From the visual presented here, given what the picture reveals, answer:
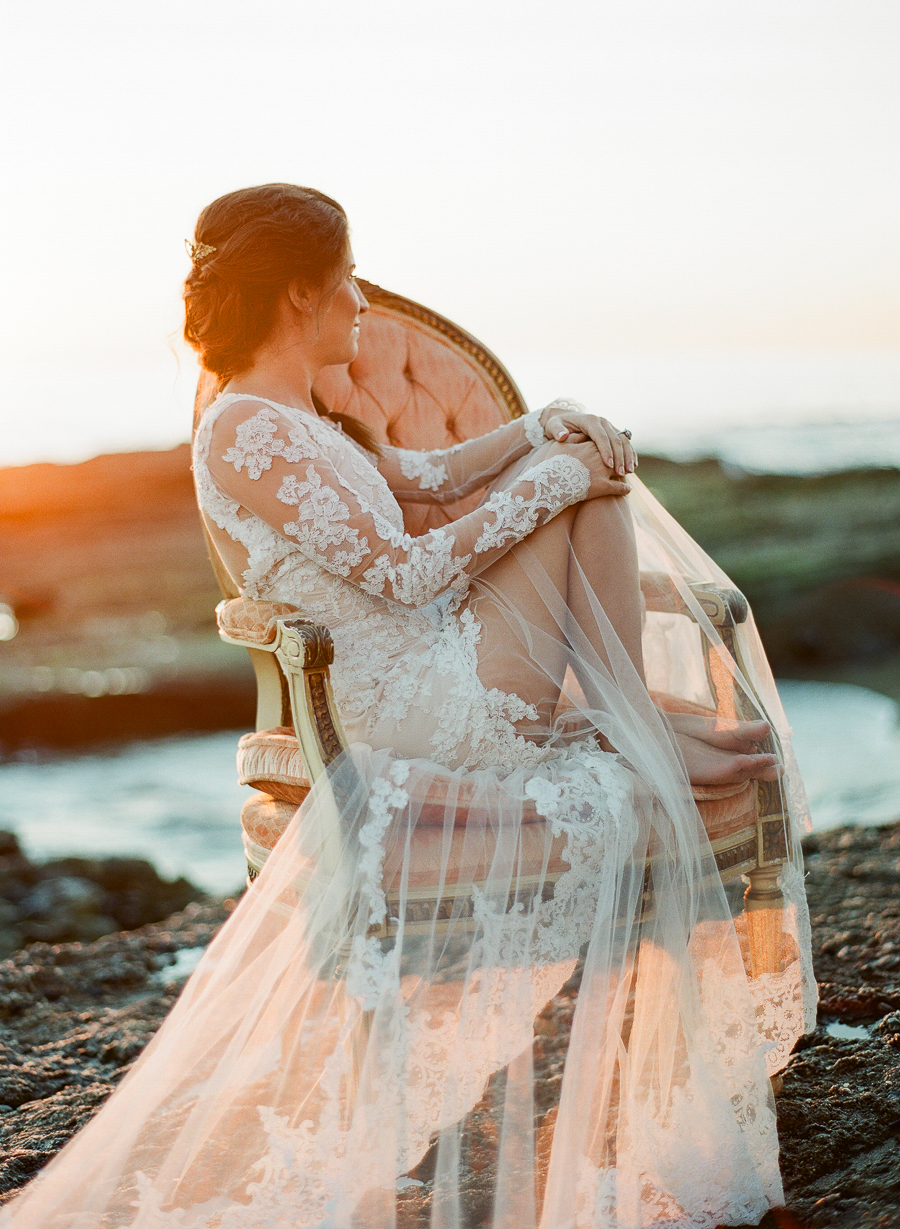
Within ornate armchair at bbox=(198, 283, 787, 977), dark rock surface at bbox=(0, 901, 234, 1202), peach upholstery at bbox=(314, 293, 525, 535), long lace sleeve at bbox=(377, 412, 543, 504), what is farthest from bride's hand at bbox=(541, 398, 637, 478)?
dark rock surface at bbox=(0, 901, 234, 1202)

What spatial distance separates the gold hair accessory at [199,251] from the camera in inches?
63.3

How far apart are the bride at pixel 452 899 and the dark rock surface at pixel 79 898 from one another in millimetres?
1972

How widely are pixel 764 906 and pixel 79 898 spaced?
8.15 feet

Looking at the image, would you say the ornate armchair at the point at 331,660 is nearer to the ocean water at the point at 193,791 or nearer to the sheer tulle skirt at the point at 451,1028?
the sheer tulle skirt at the point at 451,1028

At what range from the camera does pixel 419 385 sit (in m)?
2.21

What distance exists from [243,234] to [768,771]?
116cm

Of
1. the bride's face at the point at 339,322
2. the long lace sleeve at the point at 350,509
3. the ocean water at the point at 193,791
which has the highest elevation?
the bride's face at the point at 339,322

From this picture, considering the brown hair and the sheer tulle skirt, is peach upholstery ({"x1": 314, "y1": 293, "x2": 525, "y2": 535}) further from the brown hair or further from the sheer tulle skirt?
the sheer tulle skirt

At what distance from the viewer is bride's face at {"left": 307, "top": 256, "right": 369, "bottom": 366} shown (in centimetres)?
168

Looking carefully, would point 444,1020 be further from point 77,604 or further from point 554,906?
point 77,604

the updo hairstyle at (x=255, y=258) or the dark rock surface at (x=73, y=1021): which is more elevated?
the updo hairstyle at (x=255, y=258)

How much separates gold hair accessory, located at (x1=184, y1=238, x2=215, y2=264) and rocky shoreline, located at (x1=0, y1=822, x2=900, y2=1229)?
1.42m

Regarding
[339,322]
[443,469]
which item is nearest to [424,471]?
[443,469]

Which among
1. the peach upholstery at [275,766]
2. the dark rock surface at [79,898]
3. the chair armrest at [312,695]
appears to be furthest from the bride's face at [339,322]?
the dark rock surface at [79,898]
